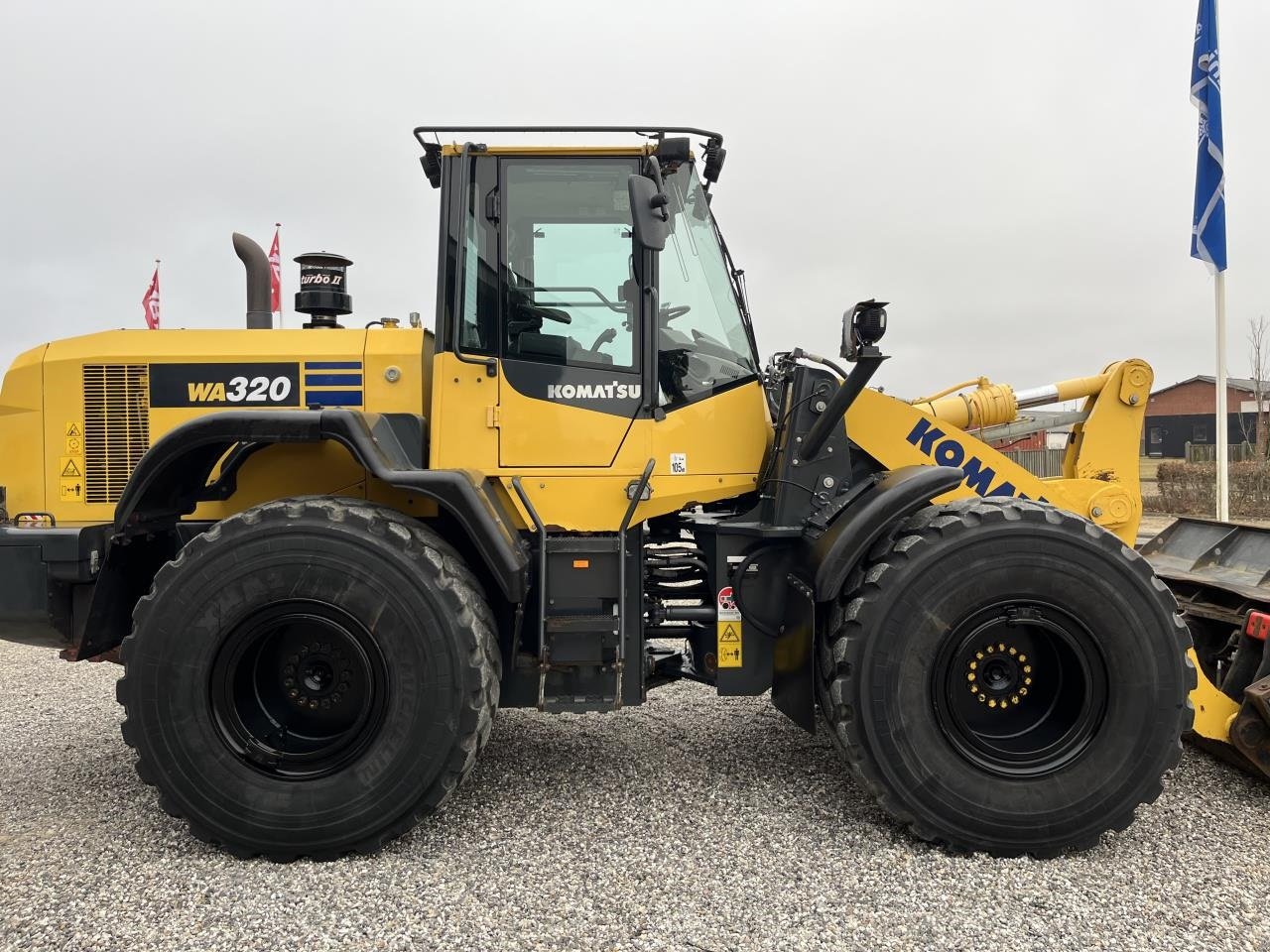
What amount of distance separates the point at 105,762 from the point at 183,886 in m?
1.80

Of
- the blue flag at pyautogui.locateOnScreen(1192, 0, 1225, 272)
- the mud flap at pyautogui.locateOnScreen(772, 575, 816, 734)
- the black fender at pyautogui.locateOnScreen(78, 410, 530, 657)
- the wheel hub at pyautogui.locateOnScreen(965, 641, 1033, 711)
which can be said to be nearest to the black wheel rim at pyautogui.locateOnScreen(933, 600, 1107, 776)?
the wheel hub at pyautogui.locateOnScreen(965, 641, 1033, 711)

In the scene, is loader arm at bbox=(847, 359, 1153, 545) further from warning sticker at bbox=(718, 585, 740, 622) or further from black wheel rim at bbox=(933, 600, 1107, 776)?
warning sticker at bbox=(718, 585, 740, 622)

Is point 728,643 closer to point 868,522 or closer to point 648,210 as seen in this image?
point 868,522

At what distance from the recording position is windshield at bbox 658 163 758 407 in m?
3.97

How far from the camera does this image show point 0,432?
12.8 ft

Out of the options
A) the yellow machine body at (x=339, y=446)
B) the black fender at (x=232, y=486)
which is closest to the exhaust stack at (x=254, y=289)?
the yellow machine body at (x=339, y=446)

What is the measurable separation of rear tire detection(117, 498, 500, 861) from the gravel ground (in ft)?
0.66

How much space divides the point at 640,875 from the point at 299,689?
1.60 meters

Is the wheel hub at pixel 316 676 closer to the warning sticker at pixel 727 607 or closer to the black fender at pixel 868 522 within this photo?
the warning sticker at pixel 727 607

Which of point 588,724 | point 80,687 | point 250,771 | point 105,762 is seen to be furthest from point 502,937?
point 80,687

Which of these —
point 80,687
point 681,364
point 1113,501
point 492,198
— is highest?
point 492,198

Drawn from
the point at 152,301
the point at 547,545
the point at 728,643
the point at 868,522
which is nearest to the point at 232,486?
the point at 547,545

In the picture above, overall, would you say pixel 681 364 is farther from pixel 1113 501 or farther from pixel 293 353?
pixel 1113 501

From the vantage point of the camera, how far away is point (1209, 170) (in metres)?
8.23
